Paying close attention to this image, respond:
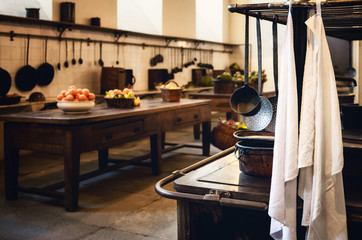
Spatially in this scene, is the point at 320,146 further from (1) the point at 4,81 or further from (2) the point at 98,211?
(1) the point at 4,81

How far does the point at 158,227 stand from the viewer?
3.54 metres

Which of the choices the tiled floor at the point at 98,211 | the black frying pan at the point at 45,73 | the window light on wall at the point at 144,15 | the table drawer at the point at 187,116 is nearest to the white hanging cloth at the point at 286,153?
the tiled floor at the point at 98,211

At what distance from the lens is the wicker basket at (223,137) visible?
573 centimetres

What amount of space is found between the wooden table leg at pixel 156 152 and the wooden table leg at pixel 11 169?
159 cm

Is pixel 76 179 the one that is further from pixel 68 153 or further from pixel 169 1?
pixel 169 1

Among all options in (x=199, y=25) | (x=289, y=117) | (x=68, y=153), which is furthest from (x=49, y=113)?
(x=199, y=25)

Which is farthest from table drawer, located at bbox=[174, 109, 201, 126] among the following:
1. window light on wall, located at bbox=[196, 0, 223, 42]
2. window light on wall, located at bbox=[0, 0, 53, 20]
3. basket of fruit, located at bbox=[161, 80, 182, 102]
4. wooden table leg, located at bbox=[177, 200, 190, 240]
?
window light on wall, located at bbox=[196, 0, 223, 42]

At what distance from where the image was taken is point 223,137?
5.77m

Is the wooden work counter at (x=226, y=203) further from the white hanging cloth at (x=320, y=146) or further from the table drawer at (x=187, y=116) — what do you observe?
the table drawer at (x=187, y=116)

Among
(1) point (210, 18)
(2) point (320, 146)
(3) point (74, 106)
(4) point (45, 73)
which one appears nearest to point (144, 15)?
(1) point (210, 18)

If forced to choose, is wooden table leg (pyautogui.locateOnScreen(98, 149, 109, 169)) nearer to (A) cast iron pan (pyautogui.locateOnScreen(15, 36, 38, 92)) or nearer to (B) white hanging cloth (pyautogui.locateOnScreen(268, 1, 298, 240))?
(A) cast iron pan (pyautogui.locateOnScreen(15, 36, 38, 92))

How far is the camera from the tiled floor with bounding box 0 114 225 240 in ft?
11.2

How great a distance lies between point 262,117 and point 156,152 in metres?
3.16

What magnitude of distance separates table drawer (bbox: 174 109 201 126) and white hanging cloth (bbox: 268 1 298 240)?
152 inches
